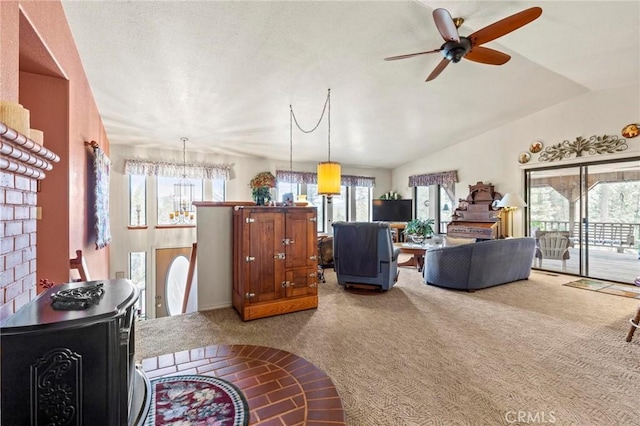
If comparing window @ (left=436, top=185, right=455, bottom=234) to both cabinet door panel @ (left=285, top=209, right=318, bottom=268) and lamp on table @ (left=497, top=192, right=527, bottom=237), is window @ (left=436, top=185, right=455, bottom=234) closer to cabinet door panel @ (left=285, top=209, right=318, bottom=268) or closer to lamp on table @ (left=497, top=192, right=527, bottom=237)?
lamp on table @ (left=497, top=192, right=527, bottom=237)

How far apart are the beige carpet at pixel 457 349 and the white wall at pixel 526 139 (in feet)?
8.90

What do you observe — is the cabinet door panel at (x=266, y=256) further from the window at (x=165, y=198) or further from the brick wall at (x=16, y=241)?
the window at (x=165, y=198)

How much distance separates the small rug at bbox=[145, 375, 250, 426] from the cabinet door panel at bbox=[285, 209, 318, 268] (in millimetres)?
1460

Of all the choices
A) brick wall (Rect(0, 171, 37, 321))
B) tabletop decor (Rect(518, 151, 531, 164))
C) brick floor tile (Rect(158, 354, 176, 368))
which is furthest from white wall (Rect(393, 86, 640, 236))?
brick wall (Rect(0, 171, 37, 321))

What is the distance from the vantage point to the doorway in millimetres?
6027

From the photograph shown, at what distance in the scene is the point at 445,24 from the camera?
7.52 ft

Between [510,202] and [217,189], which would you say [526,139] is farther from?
[217,189]

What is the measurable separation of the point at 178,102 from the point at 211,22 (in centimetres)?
166

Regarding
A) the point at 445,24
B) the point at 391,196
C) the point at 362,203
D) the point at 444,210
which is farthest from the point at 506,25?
the point at 362,203

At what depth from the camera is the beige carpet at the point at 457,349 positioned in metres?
1.72

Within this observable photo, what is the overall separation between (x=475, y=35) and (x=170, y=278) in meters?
6.59

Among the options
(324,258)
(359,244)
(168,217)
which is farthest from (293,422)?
(168,217)

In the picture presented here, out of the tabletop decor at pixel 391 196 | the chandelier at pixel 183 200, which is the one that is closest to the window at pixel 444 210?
the tabletop decor at pixel 391 196

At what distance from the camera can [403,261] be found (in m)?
6.32
